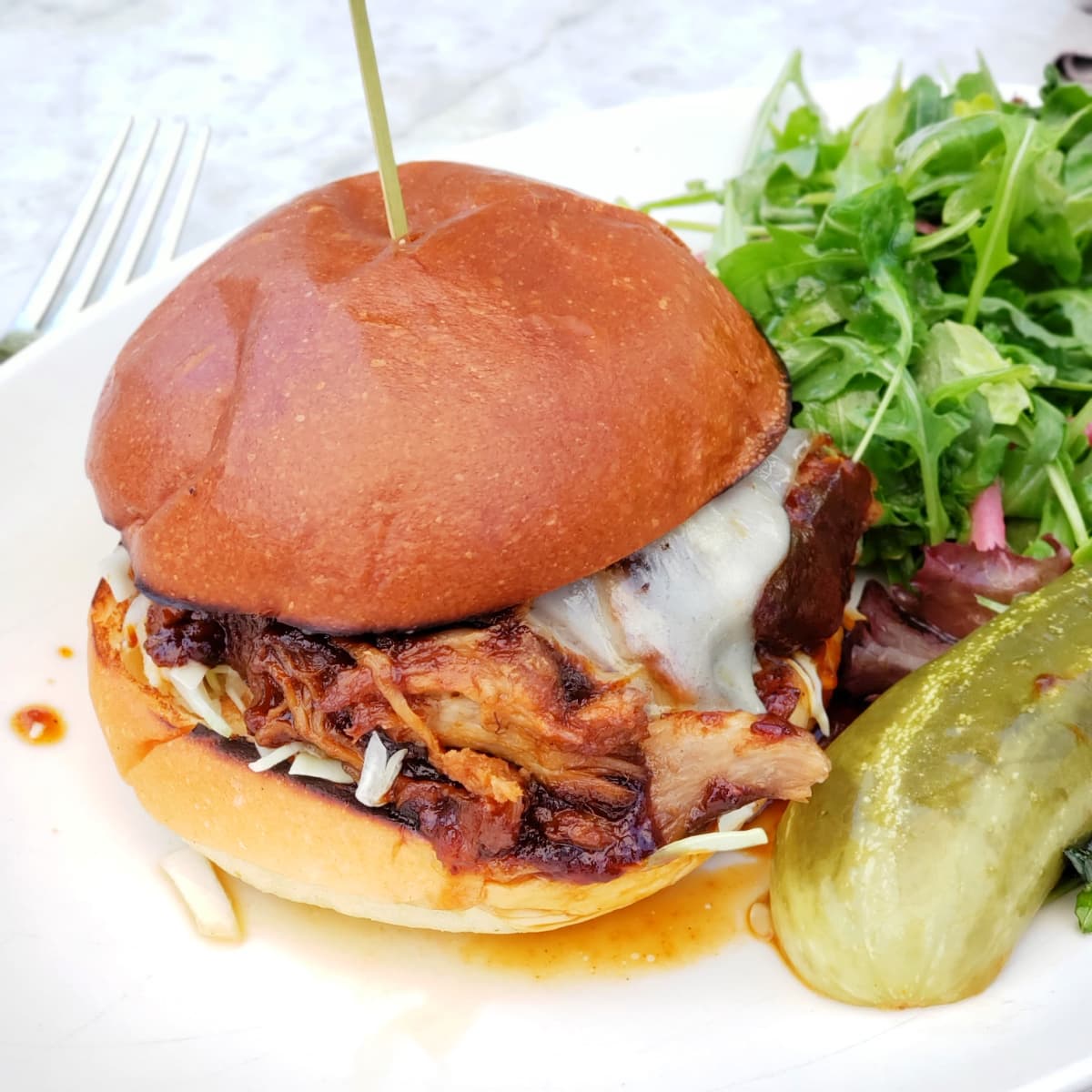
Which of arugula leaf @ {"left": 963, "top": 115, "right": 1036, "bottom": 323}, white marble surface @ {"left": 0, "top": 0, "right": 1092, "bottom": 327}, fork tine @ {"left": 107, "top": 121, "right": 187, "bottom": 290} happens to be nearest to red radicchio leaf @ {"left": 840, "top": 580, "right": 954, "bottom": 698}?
arugula leaf @ {"left": 963, "top": 115, "right": 1036, "bottom": 323}

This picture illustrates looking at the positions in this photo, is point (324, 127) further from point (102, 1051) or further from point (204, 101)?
point (102, 1051)

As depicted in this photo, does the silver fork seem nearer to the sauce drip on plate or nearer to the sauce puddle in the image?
the sauce drip on plate

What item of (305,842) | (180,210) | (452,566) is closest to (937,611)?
(452,566)

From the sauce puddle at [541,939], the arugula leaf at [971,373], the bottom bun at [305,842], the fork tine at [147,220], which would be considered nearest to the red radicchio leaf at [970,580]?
the arugula leaf at [971,373]

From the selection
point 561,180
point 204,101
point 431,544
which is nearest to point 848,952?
point 431,544

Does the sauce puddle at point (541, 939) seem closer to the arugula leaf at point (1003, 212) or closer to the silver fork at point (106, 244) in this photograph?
the arugula leaf at point (1003, 212)
